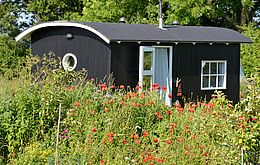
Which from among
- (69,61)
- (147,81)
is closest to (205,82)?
(147,81)

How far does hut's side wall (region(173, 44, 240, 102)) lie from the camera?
14.3 meters

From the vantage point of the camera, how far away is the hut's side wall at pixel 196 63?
14.3 m

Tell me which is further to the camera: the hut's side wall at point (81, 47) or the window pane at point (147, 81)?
the window pane at point (147, 81)

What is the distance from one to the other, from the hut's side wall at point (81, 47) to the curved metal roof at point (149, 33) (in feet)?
0.79

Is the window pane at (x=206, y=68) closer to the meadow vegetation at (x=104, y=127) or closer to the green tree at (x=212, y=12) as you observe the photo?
the meadow vegetation at (x=104, y=127)

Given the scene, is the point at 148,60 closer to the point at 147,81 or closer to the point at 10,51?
the point at 147,81

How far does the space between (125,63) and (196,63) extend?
2.61m

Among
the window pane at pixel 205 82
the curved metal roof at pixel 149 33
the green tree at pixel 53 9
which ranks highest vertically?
the green tree at pixel 53 9

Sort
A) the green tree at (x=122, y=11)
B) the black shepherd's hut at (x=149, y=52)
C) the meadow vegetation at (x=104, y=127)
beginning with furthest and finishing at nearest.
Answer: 1. the green tree at (x=122, y=11)
2. the black shepherd's hut at (x=149, y=52)
3. the meadow vegetation at (x=104, y=127)

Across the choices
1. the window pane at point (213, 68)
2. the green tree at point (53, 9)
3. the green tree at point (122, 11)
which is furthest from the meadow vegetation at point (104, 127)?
the green tree at point (53, 9)

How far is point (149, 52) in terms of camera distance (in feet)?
44.1

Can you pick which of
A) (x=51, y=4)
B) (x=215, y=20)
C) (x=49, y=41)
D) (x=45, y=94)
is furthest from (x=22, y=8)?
(x=45, y=94)

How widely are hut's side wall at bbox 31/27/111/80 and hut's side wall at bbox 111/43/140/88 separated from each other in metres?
0.16

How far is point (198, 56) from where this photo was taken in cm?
1467
